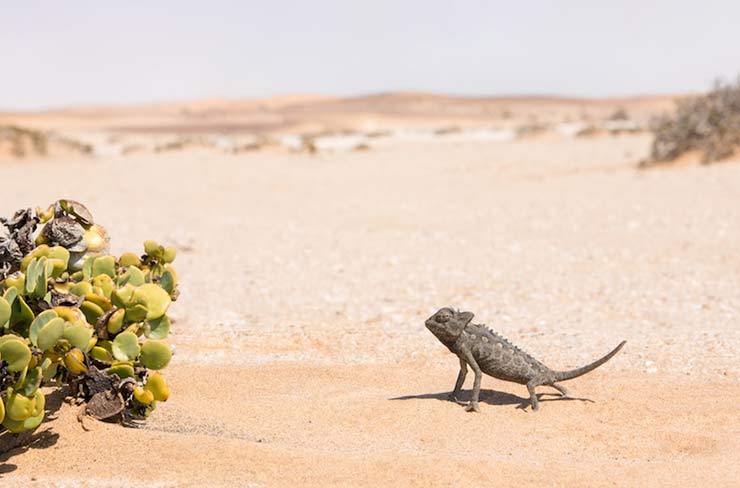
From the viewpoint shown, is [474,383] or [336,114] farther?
[336,114]

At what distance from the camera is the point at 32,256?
473 centimetres

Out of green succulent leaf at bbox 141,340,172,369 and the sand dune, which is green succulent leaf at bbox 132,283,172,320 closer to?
green succulent leaf at bbox 141,340,172,369

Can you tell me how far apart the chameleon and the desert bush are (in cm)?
1488

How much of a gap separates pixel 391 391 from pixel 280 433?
3.33 feet

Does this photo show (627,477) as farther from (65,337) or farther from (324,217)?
(324,217)

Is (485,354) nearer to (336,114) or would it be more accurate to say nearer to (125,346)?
(125,346)

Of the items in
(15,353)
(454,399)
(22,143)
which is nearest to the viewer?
(15,353)

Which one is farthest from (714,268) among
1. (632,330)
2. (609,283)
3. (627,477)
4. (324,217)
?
(324,217)

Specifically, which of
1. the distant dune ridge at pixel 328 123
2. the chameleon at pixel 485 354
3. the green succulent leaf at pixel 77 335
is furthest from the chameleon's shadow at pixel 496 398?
the distant dune ridge at pixel 328 123

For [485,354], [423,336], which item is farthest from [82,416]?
[423,336]

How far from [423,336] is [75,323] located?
3.26 meters

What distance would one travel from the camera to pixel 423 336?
6.83 meters

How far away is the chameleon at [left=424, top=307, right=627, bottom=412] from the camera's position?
4.89 metres

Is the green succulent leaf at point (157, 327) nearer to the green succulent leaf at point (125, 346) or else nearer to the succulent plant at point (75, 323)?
the succulent plant at point (75, 323)
